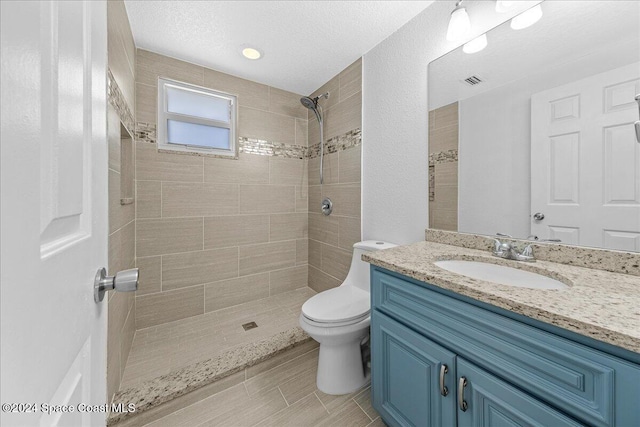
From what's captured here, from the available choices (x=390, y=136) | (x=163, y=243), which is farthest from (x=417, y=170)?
(x=163, y=243)

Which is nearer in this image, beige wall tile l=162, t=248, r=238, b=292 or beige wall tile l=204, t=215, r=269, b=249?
beige wall tile l=162, t=248, r=238, b=292

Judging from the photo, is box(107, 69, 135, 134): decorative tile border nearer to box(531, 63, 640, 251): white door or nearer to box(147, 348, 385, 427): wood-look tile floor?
box(147, 348, 385, 427): wood-look tile floor

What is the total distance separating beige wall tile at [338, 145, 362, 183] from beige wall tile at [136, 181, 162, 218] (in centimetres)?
155

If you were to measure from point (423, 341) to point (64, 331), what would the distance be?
102 centimetres

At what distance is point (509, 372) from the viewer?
0.69 m

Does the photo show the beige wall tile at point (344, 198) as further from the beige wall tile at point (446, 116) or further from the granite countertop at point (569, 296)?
the granite countertop at point (569, 296)

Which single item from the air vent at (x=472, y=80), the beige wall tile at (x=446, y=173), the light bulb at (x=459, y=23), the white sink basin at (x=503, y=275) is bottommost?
the white sink basin at (x=503, y=275)

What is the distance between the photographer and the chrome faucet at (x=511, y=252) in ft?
3.52

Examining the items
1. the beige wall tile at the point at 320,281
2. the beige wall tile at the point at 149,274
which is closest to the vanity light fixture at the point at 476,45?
the beige wall tile at the point at 320,281

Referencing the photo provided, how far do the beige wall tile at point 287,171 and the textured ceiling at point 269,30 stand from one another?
84 centimetres

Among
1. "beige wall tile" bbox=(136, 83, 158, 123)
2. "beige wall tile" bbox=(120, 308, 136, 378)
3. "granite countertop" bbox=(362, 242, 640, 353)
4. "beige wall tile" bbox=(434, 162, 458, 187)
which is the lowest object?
"beige wall tile" bbox=(120, 308, 136, 378)

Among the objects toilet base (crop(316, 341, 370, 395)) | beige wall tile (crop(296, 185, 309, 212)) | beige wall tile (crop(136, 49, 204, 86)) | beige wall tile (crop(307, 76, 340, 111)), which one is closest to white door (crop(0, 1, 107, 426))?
toilet base (crop(316, 341, 370, 395))

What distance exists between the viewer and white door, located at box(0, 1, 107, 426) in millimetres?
236

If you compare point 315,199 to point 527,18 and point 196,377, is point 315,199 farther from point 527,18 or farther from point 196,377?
point 527,18
